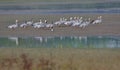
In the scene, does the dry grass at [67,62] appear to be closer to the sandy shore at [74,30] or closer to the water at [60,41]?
the water at [60,41]

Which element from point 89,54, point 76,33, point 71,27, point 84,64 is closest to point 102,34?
point 76,33

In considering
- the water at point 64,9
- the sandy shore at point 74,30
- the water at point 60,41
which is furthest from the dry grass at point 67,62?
the water at point 64,9

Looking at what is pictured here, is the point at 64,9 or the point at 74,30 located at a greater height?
the point at 64,9

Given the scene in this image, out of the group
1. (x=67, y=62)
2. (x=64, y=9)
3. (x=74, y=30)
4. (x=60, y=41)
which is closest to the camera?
(x=67, y=62)

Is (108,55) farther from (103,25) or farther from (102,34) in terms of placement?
(103,25)

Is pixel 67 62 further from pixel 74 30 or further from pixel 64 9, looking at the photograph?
pixel 64 9

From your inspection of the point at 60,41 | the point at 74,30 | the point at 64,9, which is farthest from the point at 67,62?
the point at 64,9

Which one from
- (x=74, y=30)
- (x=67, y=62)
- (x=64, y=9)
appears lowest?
(x=74, y=30)

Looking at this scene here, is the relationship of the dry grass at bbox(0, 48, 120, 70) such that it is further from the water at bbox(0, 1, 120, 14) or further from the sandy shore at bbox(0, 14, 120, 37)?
the water at bbox(0, 1, 120, 14)

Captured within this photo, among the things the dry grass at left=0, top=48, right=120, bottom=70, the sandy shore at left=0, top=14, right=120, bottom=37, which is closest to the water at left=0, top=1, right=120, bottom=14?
the sandy shore at left=0, top=14, right=120, bottom=37

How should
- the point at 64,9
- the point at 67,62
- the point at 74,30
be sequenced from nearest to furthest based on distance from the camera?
the point at 67,62
the point at 74,30
the point at 64,9

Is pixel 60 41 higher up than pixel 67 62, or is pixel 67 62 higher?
pixel 67 62

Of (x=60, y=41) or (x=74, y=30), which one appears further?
(x=74, y=30)

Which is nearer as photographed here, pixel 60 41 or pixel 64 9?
pixel 60 41
